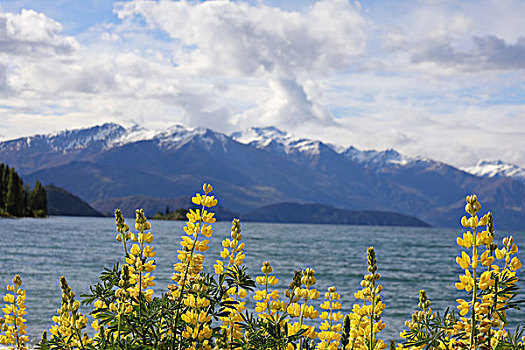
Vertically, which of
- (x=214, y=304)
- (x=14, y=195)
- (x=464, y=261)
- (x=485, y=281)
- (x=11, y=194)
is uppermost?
(x=11, y=194)

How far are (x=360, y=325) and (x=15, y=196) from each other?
153028mm

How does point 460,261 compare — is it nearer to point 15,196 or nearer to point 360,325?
point 360,325

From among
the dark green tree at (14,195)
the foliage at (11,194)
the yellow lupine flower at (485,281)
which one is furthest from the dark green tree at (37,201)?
the yellow lupine flower at (485,281)

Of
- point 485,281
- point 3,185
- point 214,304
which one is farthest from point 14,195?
point 485,281

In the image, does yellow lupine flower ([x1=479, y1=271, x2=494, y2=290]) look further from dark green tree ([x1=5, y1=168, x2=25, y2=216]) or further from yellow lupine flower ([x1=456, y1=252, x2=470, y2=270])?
dark green tree ([x1=5, y1=168, x2=25, y2=216])

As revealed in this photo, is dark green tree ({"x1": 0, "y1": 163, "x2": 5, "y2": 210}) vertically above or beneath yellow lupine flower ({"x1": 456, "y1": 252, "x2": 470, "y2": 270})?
above

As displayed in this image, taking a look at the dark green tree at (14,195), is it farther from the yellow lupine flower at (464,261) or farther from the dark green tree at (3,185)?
the yellow lupine flower at (464,261)

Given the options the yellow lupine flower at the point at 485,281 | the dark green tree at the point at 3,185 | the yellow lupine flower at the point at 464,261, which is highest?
the dark green tree at the point at 3,185

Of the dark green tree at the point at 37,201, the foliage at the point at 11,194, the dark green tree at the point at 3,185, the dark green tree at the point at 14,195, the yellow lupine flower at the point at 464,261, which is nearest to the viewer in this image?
the yellow lupine flower at the point at 464,261

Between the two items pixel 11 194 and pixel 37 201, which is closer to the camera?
pixel 11 194

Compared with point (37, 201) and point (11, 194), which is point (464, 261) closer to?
point (11, 194)

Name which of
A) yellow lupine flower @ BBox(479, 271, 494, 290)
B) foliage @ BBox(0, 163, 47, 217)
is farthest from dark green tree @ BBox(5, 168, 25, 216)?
yellow lupine flower @ BBox(479, 271, 494, 290)

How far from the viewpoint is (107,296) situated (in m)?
4.33

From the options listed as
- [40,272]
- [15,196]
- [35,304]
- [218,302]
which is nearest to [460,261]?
[218,302]
